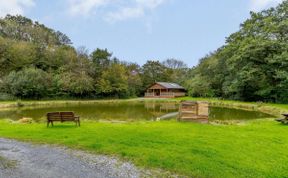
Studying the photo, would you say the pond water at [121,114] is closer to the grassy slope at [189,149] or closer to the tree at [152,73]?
the grassy slope at [189,149]

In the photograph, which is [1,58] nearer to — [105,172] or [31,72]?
[31,72]

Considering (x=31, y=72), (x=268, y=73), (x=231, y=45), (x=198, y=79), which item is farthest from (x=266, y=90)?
(x=31, y=72)

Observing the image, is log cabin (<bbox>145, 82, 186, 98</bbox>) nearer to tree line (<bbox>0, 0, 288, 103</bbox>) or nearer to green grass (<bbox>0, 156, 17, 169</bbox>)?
tree line (<bbox>0, 0, 288, 103</bbox>)

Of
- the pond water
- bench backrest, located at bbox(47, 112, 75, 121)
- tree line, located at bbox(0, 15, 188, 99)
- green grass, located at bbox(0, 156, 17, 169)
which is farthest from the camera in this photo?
tree line, located at bbox(0, 15, 188, 99)

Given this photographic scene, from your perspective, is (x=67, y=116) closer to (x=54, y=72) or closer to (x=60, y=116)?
(x=60, y=116)

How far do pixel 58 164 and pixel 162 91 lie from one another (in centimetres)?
4703

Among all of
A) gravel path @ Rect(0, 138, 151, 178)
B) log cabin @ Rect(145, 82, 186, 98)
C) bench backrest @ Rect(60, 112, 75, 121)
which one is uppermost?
log cabin @ Rect(145, 82, 186, 98)

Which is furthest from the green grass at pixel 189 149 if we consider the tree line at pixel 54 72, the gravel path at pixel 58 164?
the tree line at pixel 54 72

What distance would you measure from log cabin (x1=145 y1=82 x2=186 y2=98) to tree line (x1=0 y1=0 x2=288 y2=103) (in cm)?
242

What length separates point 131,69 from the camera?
56250 mm

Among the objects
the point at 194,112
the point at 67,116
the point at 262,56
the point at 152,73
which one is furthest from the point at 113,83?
the point at 67,116

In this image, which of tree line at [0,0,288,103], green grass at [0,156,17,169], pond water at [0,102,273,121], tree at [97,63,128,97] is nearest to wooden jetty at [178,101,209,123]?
pond water at [0,102,273,121]

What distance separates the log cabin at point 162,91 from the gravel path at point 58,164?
43843 mm

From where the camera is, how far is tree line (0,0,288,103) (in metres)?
30.7
